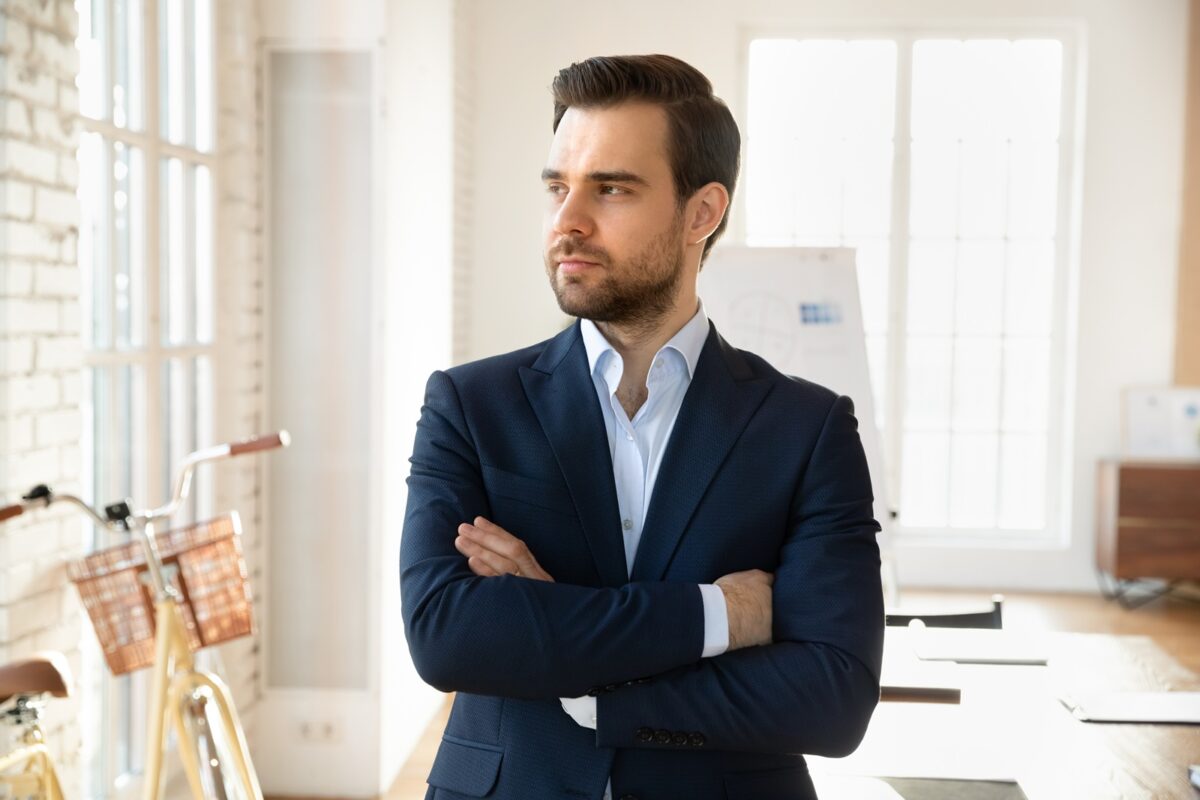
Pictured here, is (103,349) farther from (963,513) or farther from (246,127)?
(963,513)

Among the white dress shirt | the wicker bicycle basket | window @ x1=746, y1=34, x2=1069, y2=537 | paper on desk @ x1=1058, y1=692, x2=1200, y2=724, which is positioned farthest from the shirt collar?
window @ x1=746, y1=34, x2=1069, y2=537

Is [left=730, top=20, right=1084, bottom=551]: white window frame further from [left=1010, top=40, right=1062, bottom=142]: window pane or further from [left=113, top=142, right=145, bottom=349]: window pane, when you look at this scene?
[left=113, top=142, right=145, bottom=349]: window pane

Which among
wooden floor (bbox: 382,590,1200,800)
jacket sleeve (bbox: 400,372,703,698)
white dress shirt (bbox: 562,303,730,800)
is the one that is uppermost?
white dress shirt (bbox: 562,303,730,800)

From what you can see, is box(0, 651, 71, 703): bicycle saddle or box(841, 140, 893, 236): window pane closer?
box(0, 651, 71, 703): bicycle saddle

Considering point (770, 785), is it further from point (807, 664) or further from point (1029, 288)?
point (1029, 288)

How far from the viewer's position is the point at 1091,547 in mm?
7438

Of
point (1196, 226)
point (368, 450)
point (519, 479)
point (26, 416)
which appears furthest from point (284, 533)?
point (1196, 226)

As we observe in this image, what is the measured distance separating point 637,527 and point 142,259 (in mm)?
2290

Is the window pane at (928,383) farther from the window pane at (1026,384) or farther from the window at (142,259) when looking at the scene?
the window at (142,259)

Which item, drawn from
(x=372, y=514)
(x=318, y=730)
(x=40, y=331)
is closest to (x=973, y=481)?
(x=372, y=514)

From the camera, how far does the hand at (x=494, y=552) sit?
5.48ft

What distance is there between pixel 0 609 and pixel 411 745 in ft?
7.85

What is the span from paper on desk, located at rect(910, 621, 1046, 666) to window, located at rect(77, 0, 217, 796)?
2.04m

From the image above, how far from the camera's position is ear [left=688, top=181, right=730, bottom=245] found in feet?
5.71
